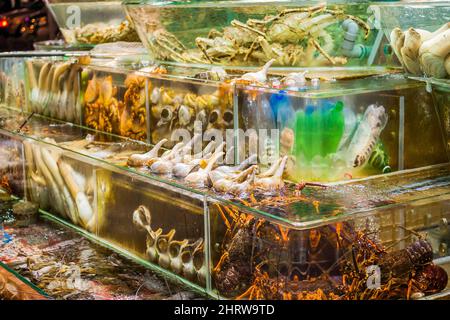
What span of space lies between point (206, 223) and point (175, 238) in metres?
0.24

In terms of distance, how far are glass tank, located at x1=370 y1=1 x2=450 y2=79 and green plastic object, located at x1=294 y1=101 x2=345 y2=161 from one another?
1.20ft

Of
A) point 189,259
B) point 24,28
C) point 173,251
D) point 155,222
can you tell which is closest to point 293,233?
point 189,259

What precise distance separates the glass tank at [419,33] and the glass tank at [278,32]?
0.10 meters

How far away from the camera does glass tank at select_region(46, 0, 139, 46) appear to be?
4559mm

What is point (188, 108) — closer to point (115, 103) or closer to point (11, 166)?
point (115, 103)

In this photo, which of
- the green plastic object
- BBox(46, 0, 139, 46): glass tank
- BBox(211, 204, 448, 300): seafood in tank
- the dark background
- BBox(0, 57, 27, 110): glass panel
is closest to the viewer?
BBox(211, 204, 448, 300): seafood in tank

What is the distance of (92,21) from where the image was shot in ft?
15.5

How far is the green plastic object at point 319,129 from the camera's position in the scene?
2609mm

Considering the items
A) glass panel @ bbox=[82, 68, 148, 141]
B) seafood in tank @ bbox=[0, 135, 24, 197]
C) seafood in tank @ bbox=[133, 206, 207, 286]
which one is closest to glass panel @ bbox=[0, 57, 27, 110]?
seafood in tank @ bbox=[0, 135, 24, 197]

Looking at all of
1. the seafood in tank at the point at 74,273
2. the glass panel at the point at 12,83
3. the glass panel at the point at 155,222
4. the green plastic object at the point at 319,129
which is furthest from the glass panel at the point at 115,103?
the green plastic object at the point at 319,129

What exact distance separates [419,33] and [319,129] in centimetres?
53

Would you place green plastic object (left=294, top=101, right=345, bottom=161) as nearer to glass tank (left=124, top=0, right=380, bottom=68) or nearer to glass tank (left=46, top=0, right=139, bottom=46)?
glass tank (left=124, top=0, right=380, bottom=68)

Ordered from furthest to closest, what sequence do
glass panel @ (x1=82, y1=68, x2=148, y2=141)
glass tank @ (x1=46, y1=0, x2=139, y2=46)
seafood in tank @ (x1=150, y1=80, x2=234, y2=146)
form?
1. glass tank @ (x1=46, y1=0, x2=139, y2=46)
2. glass panel @ (x1=82, y1=68, x2=148, y2=141)
3. seafood in tank @ (x1=150, y1=80, x2=234, y2=146)

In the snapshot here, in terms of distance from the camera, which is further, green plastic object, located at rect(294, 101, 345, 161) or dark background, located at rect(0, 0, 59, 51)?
dark background, located at rect(0, 0, 59, 51)
